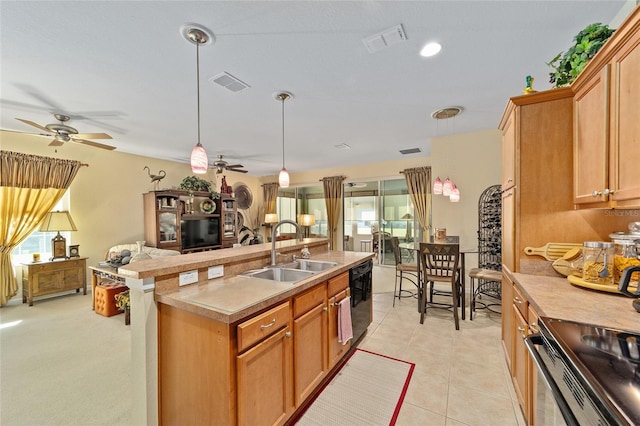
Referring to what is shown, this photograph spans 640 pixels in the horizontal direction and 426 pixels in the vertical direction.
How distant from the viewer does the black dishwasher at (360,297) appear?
8.14ft

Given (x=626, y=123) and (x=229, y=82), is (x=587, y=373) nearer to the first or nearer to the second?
(x=626, y=123)

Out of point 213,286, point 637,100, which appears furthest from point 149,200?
point 637,100

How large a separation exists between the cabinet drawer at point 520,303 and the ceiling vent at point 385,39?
6.63 feet

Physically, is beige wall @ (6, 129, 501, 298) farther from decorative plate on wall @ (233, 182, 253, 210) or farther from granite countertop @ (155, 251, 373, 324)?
granite countertop @ (155, 251, 373, 324)

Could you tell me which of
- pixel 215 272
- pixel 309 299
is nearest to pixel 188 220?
pixel 215 272

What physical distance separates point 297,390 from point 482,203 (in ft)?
13.6

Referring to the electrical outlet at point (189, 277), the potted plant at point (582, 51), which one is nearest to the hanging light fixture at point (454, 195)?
the potted plant at point (582, 51)

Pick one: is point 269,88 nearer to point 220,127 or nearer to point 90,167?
point 220,127

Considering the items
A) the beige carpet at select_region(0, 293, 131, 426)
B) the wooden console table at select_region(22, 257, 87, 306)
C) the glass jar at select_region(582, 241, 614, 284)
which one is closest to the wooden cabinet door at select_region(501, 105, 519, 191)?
the glass jar at select_region(582, 241, 614, 284)

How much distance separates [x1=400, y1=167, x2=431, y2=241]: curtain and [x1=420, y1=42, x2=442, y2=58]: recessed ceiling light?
3908 millimetres

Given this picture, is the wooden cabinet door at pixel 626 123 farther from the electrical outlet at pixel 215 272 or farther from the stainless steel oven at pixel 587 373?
the electrical outlet at pixel 215 272

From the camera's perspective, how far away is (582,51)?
1556mm

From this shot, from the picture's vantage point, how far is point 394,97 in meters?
2.94

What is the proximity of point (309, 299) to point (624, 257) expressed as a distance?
1910 mm
